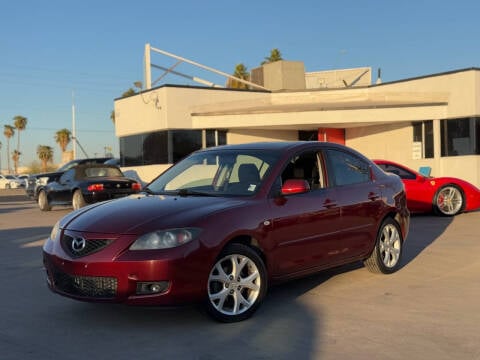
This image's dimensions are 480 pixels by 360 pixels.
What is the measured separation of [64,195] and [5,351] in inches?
480

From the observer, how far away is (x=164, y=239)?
4.66 m

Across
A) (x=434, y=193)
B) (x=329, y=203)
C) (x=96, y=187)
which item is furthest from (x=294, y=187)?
(x=96, y=187)

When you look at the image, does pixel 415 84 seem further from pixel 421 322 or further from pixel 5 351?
pixel 5 351

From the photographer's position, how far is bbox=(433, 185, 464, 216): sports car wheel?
12.8m

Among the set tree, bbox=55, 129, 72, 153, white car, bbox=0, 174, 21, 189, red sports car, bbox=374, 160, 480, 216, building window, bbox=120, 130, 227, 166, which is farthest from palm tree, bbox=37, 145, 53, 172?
red sports car, bbox=374, 160, 480, 216

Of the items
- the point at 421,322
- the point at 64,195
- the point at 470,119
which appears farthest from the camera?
the point at 470,119

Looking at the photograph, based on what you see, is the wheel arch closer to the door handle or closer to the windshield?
the door handle

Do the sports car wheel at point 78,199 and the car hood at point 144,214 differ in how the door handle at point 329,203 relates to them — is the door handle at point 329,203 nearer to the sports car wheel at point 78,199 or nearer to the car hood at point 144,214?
the car hood at point 144,214

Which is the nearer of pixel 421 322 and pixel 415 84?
pixel 421 322

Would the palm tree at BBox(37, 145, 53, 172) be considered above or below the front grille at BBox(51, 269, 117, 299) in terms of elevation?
above

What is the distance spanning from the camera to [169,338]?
14.9 feet

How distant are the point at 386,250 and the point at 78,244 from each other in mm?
3792

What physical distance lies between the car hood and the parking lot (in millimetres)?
867

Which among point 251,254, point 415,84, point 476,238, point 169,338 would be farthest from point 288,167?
point 415,84
